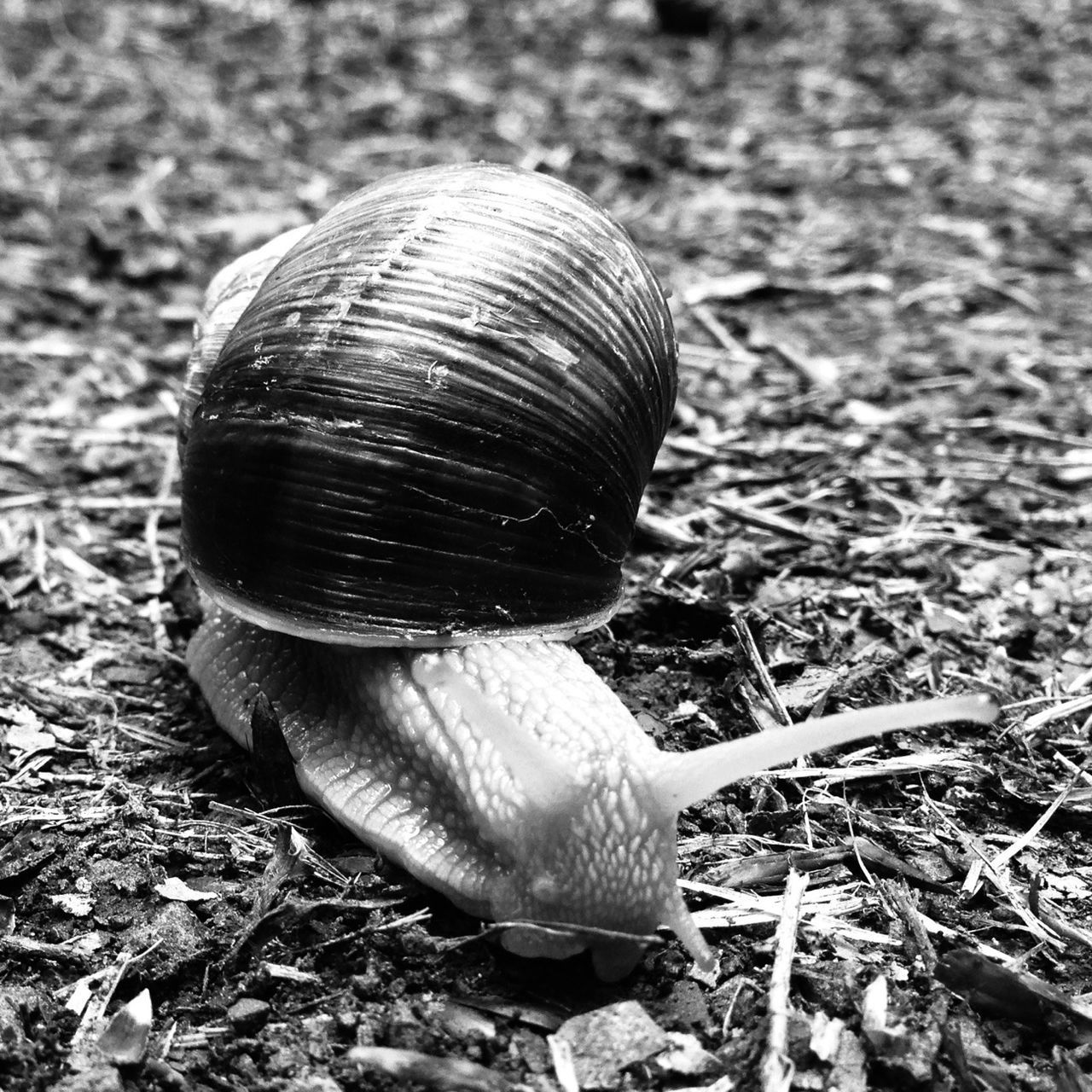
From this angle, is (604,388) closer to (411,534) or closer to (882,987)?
(411,534)

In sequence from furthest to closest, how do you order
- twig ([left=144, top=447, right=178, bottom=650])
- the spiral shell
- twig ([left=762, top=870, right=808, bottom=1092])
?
twig ([left=144, top=447, right=178, bottom=650]) → the spiral shell → twig ([left=762, top=870, right=808, bottom=1092])

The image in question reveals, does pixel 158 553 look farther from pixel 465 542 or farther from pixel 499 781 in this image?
pixel 499 781

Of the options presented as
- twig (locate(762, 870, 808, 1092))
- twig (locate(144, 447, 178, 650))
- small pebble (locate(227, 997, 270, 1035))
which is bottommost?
twig (locate(144, 447, 178, 650))

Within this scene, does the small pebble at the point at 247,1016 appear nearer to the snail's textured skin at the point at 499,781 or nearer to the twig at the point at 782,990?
the snail's textured skin at the point at 499,781

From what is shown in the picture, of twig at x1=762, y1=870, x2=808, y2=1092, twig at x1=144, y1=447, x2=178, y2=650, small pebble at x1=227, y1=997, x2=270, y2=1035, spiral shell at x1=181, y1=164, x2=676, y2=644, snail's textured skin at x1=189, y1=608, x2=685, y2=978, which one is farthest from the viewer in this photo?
twig at x1=144, y1=447, x2=178, y2=650

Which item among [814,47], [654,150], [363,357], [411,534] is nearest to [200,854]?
[411,534]

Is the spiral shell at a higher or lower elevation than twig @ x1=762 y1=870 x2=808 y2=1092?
higher

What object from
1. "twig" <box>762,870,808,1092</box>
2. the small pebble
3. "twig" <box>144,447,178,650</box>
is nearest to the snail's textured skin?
"twig" <box>762,870,808,1092</box>

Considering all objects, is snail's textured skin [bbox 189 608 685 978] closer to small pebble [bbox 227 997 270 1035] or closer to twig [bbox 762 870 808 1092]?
twig [bbox 762 870 808 1092]
